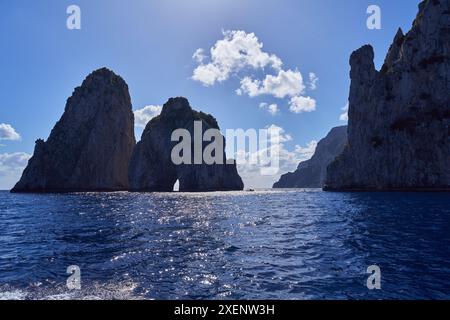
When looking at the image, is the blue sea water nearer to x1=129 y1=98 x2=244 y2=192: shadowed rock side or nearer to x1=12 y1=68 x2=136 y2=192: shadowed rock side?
x1=129 y1=98 x2=244 y2=192: shadowed rock side

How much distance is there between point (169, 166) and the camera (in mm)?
167250

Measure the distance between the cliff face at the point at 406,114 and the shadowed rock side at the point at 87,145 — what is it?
114895 millimetres

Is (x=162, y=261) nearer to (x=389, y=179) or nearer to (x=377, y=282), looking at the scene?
(x=377, y=282)

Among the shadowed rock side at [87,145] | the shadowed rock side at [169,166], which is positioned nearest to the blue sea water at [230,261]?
the shadowed rock side at [169,166]

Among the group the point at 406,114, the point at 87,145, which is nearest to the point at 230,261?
the point at 406,114

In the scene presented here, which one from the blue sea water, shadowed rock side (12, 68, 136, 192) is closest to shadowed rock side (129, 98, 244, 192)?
shadowed rock side (12, 68, 136, 192)

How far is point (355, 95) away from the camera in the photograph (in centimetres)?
12262

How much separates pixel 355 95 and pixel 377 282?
123 m

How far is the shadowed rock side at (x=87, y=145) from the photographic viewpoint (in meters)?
144

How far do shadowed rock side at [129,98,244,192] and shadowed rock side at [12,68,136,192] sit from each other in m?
12.6

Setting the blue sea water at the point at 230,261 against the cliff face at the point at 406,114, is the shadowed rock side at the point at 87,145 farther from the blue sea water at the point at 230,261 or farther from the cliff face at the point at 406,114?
the blue sea water at the point at 230,261

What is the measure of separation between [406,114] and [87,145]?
141400mm

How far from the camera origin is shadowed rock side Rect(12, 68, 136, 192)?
144 meters

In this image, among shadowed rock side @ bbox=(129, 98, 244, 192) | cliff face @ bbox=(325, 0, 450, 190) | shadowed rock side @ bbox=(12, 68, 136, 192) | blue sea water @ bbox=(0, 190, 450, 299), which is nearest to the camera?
blue sea water @ bbox=(0, 190, 450, 299)
